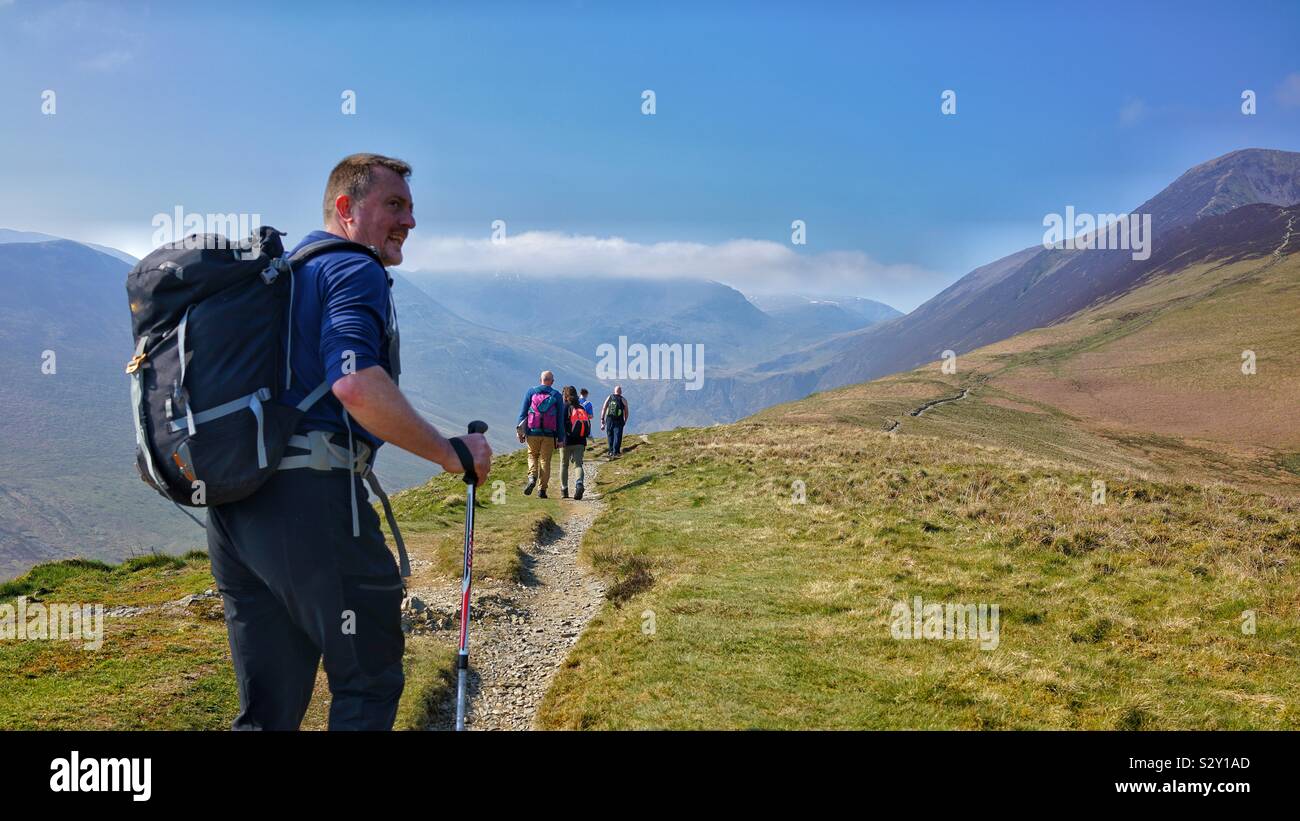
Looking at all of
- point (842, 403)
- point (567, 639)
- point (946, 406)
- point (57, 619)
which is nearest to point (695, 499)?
point (567, 639)

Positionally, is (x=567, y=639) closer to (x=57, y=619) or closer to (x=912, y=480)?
(x=57, y=619)

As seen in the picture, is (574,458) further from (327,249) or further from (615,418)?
(327,249)

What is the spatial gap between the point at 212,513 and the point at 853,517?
14.7m

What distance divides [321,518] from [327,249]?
4.63 ft

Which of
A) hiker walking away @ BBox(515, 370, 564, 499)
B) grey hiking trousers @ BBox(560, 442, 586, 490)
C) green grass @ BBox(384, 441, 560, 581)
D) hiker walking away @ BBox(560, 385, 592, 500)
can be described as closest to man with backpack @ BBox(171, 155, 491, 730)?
green grass @ BBox(384, 441, 560, 581)

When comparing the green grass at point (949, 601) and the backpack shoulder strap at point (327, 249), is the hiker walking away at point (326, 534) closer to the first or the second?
the backpack shoulder strap at point (327, 249)

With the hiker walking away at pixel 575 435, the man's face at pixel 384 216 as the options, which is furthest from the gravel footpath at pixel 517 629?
the hiker walking away at pixel 575 435

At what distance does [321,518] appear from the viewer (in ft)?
A: 11.9

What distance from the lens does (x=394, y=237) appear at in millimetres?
4207

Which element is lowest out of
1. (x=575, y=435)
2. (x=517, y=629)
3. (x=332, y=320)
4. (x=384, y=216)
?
(x=517, y=629)

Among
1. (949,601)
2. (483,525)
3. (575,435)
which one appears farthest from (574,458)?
(949,601)

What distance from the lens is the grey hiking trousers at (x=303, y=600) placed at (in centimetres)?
357
